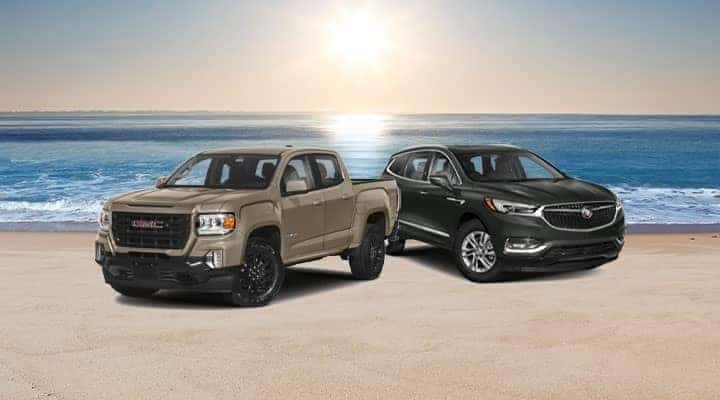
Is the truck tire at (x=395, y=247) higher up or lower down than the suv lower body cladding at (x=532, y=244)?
lower down

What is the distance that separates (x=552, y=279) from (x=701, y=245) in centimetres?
576

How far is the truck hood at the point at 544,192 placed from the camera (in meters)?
11.8

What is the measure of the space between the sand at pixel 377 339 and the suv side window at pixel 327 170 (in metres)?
1.31

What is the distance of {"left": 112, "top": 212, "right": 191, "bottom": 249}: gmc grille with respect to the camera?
972 centimetres

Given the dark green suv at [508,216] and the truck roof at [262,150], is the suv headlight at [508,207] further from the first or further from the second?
the truck roof at [262,150]

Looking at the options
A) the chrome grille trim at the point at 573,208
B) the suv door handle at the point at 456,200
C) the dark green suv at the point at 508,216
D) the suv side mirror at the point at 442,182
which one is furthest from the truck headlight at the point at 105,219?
the chrome grille trim at the point at 573,208

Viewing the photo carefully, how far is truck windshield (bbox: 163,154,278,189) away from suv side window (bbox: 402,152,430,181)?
11.3ft

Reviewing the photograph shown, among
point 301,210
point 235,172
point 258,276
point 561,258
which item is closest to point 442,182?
point 561,258

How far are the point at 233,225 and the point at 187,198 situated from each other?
2.22 feet

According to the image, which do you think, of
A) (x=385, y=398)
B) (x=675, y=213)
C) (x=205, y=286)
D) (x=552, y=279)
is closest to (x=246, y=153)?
(x=205, y=286)

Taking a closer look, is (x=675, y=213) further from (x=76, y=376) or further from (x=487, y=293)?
(x=76, y=376)

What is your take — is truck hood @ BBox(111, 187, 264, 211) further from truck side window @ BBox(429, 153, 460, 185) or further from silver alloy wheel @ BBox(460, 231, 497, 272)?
truck side window @ BBox(429, 153, 460, 185)

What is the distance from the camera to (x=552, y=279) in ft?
40.0

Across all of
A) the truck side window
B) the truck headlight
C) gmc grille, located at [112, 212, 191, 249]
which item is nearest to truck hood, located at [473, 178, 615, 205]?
the truck side window
